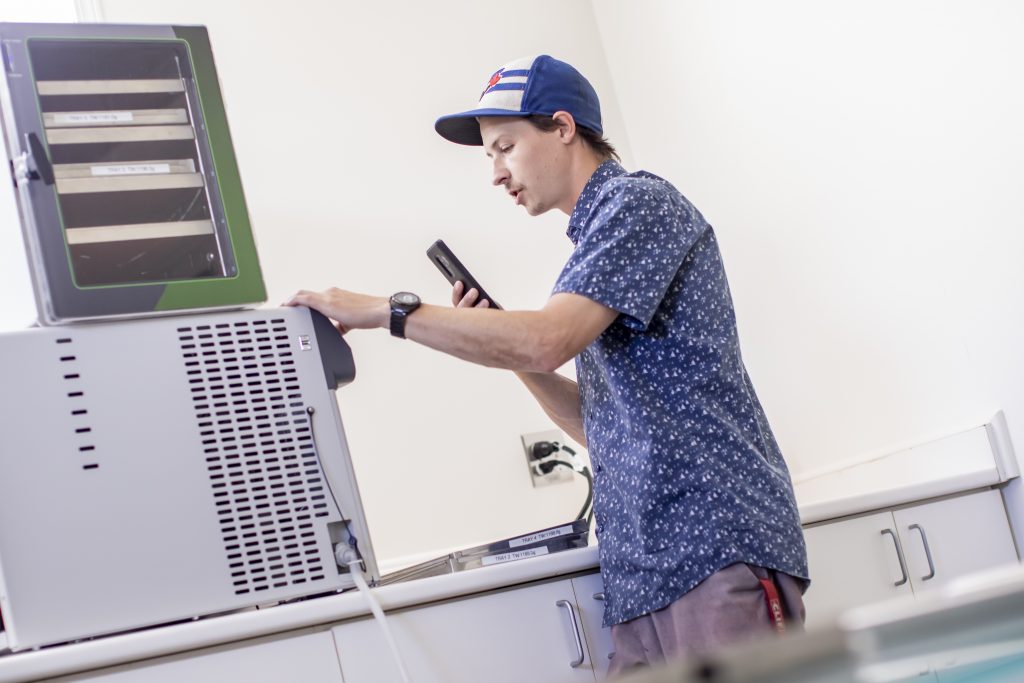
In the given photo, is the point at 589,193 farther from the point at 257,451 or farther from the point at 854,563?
the point at 854,563

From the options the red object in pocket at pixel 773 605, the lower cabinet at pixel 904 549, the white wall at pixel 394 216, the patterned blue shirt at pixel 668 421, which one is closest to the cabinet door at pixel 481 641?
the patterned blue shirt at pixel 668 421

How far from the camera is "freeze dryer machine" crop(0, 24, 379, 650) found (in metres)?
1.23

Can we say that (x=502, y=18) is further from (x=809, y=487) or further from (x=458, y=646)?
(x=458, y=646)

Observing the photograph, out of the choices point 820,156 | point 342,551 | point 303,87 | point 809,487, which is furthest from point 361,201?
point 342,551

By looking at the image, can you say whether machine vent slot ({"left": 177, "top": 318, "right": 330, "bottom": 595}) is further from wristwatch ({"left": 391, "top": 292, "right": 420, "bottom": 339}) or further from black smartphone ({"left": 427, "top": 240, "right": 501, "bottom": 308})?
black smartphone ({"left": 427, "top": 240, "right": 501, "bottom": 308})

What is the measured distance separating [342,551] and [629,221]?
1.81 ft

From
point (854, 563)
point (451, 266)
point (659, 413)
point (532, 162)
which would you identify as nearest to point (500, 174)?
point (532, 162)

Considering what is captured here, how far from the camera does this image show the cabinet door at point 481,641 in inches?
53.6

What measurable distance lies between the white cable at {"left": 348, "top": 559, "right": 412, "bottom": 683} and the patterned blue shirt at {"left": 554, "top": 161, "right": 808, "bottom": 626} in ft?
0.94

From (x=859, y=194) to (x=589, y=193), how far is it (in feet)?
2.81

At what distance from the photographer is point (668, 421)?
4.57 ft

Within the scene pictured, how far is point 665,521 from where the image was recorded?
1.36 m

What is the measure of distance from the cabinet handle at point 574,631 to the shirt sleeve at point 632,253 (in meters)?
0.40

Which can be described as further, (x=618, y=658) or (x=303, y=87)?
(x=303, y=87)
